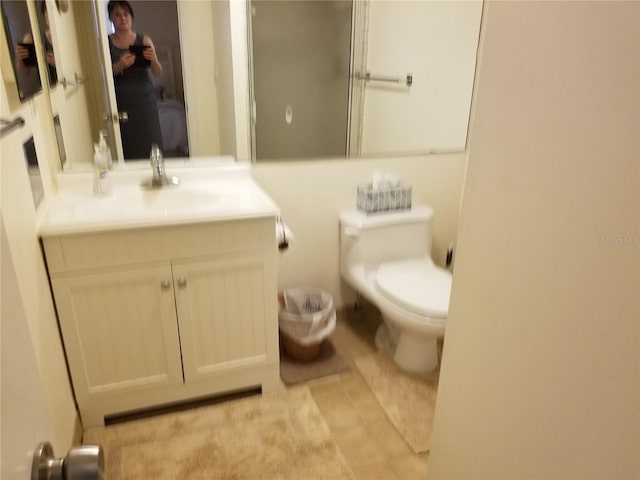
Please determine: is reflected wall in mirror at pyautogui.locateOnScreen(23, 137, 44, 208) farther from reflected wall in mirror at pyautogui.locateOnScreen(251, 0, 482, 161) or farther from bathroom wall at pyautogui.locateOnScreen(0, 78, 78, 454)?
reflected wall in mirror at pyautogui.locateOnScreen(251, 0, 482, 161)

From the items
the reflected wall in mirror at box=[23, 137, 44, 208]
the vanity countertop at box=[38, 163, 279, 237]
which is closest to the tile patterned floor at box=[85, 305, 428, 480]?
the vanity countertop at box=[38, 163, 279, 237]

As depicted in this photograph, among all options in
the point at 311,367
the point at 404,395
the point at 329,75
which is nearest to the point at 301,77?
the point at 329,75

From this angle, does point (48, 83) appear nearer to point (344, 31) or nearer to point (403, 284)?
point (344, 31)

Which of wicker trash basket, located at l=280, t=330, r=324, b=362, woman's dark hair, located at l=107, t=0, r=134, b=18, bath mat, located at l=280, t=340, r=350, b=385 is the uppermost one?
woman's dark hair, located at l=107, t=0, r=134, b=18

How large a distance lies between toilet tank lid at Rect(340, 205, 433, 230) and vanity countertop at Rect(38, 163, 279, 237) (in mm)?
478

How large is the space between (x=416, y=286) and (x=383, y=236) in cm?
30

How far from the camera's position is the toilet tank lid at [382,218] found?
2246 millimetres

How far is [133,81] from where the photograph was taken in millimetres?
2018

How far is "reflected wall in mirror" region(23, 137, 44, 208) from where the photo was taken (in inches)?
57.4

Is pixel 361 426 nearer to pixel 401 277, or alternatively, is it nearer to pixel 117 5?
pixel 401 277

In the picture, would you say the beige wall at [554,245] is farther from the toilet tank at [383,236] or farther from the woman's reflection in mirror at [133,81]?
the woman's reflection in mirror at [133,81]

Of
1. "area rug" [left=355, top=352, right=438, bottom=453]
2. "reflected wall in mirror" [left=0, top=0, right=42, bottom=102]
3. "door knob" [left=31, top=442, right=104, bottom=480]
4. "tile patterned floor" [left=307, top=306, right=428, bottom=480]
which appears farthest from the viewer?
"area rug" [left=355, top=352, right=438, bottom=453]

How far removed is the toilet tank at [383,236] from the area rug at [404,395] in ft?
1.53

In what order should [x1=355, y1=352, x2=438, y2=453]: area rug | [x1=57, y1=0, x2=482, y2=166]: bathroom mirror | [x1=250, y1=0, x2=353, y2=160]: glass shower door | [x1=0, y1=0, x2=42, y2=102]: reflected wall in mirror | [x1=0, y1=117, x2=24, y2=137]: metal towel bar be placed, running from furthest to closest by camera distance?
1. [x1=250, y1=0, x2=353, y2=160]: glass shower door
2. [x1=57, y1=0, x2=482, y2=166]: bathroom mirror
3. [x1=355, y1=352, x2=438, y2=453]: area rug
4. [x1=0, y1=0, x2=42, y2=102]: reflected wall in mirror
5. [x1=0, y1=117, x2=24, y2=137]: metal towel bar
